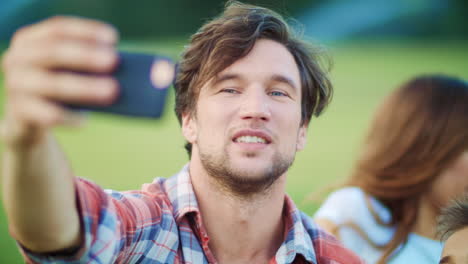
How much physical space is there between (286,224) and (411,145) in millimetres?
1088

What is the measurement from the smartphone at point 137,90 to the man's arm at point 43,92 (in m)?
0.03

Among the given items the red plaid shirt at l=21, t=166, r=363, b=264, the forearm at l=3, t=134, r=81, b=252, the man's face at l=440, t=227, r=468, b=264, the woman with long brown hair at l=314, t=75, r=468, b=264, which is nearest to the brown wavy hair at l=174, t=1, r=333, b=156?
the red plaid shirt at l=21, t=166, r=363, b=264

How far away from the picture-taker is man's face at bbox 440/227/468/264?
5.79ft

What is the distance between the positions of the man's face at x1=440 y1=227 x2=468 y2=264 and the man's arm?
134 centimetres

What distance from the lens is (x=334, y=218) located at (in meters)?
2.73

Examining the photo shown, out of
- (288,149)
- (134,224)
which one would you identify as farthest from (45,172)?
(288,149)

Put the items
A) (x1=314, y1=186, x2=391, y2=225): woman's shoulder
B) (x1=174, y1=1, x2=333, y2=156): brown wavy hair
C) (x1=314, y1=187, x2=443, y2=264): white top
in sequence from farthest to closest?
1. (x1=314, y1=186, x2=391, y2=225): woman's shoulder
2. (x1=314, y1=187, x2=443, y2=264): white top
3. (x1=174, y1=1, x2=333, y2=156): brown wavy hair

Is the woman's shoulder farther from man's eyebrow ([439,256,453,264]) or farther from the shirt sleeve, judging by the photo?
the shirt sleeve

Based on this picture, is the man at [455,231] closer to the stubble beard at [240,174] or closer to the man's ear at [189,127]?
the stubble beard at [240,174]

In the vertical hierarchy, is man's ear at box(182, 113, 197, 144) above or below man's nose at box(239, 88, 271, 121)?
below

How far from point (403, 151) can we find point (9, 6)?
1202 centimetres

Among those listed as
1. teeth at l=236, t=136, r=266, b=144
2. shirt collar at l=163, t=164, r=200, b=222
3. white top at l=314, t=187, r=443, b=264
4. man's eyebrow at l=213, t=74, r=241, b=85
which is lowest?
white top at l=314, t=187, r=443, b=264

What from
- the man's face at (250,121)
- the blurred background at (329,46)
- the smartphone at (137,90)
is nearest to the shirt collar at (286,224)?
the man's face at (250,121)

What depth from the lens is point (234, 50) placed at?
2057 millimetres
